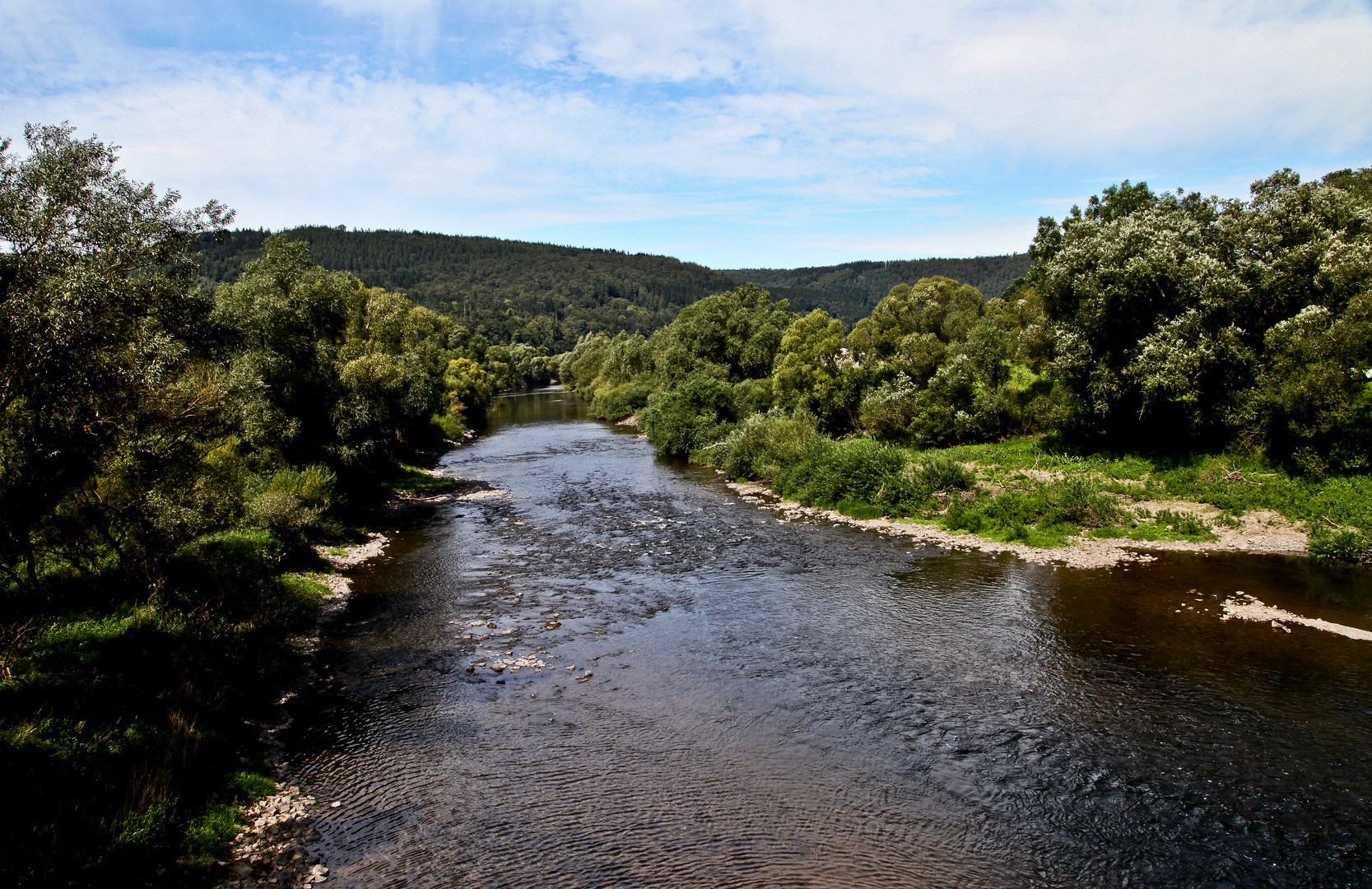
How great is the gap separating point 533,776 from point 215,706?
647 centimetres

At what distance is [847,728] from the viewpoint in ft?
46.9

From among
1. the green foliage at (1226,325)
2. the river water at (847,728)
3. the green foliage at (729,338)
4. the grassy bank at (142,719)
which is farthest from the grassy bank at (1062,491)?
the green foliage at (729,338)

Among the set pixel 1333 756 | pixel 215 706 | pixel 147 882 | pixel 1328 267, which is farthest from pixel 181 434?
pixel 1328 267

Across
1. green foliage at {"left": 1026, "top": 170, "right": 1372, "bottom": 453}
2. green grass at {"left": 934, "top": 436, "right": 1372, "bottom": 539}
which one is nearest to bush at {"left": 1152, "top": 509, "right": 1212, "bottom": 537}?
green grass at {"left": 934, "top": 436, "right": 1372, "bottom": 539}

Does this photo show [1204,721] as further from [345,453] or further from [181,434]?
[345,453]

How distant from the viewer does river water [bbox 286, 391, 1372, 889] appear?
10773 millimetres

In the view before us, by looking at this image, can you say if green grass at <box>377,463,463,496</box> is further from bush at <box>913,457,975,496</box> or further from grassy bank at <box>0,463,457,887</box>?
bush at <box>913,457,975,496</box>

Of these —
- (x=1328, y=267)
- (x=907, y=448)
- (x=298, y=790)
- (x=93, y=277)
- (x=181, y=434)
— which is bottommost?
(x=298, y=790)

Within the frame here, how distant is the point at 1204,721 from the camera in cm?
1379

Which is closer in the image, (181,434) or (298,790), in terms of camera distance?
(298,790)

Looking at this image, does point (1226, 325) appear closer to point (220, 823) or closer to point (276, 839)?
point (276, 839)

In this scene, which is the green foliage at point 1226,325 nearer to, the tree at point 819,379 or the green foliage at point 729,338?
the tree at point 819,379

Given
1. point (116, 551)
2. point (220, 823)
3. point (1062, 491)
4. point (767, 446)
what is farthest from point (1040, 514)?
point (116, 551)

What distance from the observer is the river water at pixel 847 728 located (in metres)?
10.8
